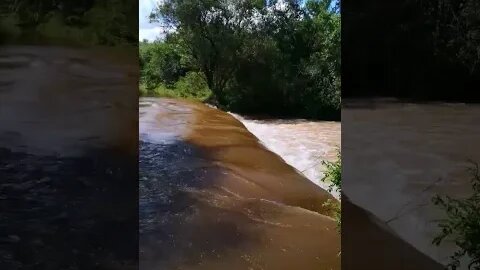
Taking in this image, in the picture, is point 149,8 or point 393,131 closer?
point 393,131

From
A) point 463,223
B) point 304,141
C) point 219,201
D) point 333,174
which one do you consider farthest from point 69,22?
point 463,223

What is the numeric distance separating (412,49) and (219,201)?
3.35 feet

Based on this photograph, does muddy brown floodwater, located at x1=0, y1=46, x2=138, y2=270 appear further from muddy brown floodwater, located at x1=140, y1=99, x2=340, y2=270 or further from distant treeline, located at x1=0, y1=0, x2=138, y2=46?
muddy brown floodwater, located at x1=140, y1=99, x2=340, y2=270

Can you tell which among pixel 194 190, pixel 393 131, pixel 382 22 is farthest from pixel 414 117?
pixel 194 190

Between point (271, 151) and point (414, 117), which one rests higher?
point (414, 117)

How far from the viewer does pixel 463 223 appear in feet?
6.89

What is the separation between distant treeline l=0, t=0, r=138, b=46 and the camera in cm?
234

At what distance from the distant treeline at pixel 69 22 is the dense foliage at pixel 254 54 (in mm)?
171

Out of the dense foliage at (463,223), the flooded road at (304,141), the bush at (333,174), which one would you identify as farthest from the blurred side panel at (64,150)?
the dense foliage at (463,223)

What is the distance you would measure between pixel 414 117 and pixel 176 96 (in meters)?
1.07

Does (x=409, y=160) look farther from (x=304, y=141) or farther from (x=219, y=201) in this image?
(x=219, y=201)

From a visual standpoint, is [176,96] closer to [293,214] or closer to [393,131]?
[293,214]

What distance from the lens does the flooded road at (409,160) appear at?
6.93 feet

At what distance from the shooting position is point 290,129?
8.31 feet
